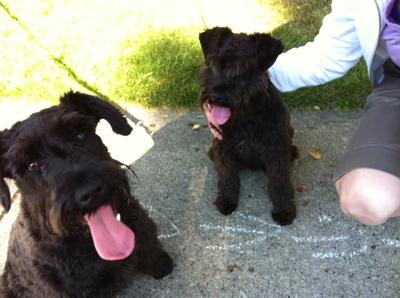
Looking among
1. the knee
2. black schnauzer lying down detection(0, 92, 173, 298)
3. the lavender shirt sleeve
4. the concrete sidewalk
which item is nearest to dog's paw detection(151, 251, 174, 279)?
the concrete sidewalk

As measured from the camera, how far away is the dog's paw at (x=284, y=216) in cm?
357

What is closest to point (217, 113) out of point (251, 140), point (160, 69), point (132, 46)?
point (251, 140)

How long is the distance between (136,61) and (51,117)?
274 centimetres

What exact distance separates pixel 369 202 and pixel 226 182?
1.16m

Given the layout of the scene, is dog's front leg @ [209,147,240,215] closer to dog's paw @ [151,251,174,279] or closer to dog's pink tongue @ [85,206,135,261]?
dog's paw @ [151,251,174,279]

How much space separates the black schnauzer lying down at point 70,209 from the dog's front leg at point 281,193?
38.0 inches

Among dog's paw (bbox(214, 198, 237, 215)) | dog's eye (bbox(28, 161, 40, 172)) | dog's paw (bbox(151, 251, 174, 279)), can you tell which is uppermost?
dog's eye (bbox(28, 161, 40, 172))

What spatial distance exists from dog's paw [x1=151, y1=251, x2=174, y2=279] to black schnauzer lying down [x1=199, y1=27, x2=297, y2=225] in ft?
1.94

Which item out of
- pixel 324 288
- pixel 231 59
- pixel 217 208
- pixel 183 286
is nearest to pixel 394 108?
pixel 231 59

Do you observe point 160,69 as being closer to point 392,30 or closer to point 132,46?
point 132,46

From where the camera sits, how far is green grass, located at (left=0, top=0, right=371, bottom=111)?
4.72 m

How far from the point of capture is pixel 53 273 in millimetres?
2771

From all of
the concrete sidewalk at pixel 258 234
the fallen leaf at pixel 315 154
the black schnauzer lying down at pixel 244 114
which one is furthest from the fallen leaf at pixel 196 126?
the fallen leaf at pixel 315 154

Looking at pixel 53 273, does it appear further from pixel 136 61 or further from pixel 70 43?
pixel 70 43
